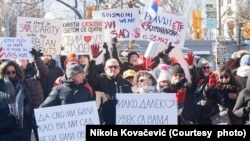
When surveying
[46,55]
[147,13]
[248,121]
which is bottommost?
[248,121]

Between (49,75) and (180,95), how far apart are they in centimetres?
263

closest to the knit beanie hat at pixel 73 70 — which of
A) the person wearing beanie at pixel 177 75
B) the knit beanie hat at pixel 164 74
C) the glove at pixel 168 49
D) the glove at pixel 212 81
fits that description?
the knit beanie hat at pixel 164 74

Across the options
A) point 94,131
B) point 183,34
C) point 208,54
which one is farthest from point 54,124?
point 208,54

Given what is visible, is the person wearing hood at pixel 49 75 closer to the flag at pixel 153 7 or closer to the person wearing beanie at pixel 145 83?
the flag at pixel 153 7

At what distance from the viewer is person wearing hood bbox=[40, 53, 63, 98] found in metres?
9.02

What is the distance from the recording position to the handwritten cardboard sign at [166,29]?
8.93m

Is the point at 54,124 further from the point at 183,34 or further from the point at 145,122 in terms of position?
the point at 183,34

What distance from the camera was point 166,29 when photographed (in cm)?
894

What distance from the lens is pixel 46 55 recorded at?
963cm

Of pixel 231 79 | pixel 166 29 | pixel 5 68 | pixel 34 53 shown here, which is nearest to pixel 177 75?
pixel 231 79

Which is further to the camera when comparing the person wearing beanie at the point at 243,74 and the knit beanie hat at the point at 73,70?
the person wearing beanie at the point at 243,74

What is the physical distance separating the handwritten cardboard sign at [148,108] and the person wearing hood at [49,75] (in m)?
2.55

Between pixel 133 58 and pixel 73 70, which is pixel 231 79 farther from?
pixel 133 58

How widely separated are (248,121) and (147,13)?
9.20ft
